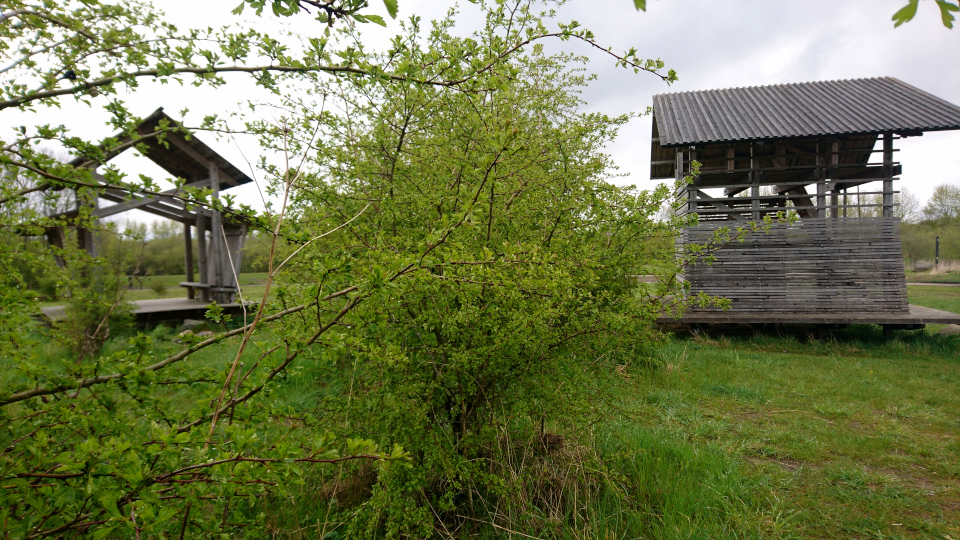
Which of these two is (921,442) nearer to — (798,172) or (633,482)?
(633,482)

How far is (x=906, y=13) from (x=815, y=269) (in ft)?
32.8

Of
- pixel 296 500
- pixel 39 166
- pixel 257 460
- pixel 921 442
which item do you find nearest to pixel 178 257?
pixel 296 500

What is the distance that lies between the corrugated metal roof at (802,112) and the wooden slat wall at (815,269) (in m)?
1.73

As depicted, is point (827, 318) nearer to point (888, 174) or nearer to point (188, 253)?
point (888, 174)

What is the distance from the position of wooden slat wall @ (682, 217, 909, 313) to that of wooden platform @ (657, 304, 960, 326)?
19cm

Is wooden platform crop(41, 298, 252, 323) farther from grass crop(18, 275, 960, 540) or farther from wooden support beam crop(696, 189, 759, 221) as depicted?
wooden support beam crop(696, 189, 759, 221)

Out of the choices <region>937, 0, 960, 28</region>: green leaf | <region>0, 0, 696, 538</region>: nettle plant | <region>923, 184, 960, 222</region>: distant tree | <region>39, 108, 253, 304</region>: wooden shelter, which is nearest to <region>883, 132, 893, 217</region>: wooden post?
<region>0, 0, 696, 538</region>: nettle plant

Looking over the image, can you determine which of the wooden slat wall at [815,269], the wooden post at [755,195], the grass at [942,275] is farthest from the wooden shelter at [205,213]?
the grass at [942,275]

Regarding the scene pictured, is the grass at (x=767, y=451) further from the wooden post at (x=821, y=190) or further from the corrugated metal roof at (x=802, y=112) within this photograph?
the corrugated metal roof at (x=802, y=112)

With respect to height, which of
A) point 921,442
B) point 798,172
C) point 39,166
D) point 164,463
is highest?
point 798,172

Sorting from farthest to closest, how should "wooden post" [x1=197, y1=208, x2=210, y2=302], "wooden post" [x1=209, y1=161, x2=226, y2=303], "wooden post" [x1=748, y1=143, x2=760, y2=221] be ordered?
1. "wooden post" [x1=197, y1=208, x2=210, y2=302]
2. "wooden post" [x1=209, y1=161, x2=226, y2=303]
3. "wooden post" [x1=748, y1=143, x2=760, y2=221]

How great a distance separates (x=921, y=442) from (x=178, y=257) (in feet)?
52.8

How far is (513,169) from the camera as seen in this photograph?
2883mm

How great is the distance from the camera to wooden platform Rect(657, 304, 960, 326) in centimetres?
852
